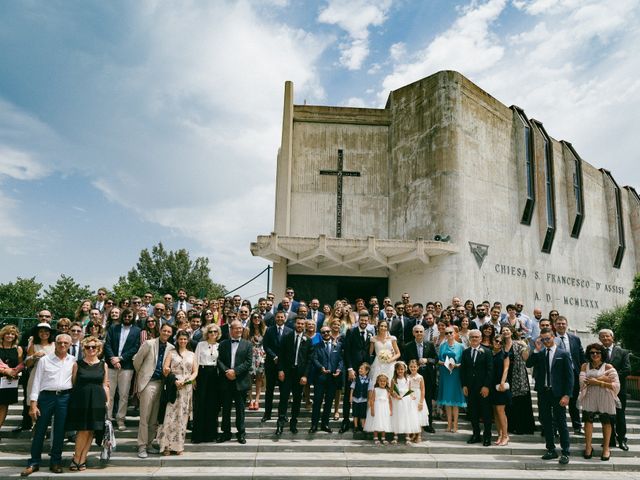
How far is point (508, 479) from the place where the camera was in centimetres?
609

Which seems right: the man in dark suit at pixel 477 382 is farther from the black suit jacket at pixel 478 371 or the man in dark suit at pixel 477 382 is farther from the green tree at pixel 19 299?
the green tree at pixel 19 299

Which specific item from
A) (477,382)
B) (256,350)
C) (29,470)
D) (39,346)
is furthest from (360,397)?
(39,346)

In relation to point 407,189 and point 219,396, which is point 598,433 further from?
point 407,189

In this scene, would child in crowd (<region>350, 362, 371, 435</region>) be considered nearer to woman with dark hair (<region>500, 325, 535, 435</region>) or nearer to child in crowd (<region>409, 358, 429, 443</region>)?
child in crowd (<region>409, 358, 429, 443</region>)

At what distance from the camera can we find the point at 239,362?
23.3 ft

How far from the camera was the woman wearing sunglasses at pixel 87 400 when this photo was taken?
5.86 meters

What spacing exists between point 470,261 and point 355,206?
4978mm

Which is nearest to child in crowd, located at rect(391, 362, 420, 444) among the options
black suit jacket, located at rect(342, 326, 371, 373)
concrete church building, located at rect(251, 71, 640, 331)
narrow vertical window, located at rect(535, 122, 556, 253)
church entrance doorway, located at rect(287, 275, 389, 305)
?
black suit jacket, located at rect(342, 326, 371, 373)

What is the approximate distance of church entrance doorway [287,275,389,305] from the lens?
1734 cm

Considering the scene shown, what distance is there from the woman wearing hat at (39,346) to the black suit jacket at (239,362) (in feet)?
7.96

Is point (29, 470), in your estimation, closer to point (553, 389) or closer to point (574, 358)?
point (553, 389)

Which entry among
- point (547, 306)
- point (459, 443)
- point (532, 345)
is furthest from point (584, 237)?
point (459, 443)

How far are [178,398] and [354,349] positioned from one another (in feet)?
9.67

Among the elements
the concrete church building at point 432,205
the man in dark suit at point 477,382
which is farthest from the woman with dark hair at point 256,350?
the concrete church building at point 432,205
